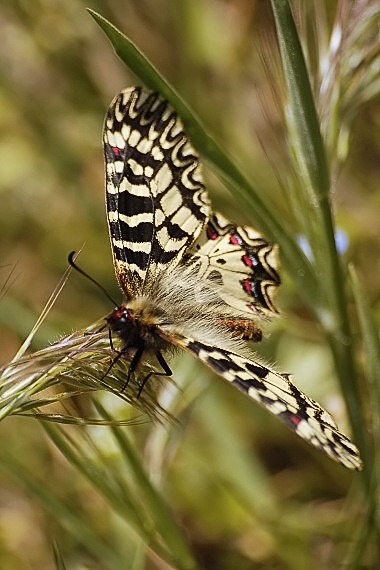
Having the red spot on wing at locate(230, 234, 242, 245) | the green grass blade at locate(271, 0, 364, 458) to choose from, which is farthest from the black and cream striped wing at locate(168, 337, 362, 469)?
the red spot on wing at locate(230, 234, 242, 245)

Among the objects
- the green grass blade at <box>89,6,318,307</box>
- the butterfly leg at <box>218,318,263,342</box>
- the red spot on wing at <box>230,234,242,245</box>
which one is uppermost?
the green grass blade at <box>89,6,318,307</box>

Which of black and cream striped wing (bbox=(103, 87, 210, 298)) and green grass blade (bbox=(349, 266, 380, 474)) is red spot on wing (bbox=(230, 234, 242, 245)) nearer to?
black and cream striped wing (bbox=(103, 87, 210, 298))

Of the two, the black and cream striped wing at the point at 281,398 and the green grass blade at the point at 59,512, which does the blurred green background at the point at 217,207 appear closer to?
→ the green grass blade at the point at 59,512

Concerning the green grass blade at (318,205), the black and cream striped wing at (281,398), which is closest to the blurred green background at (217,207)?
the green grass blade at (318,205)

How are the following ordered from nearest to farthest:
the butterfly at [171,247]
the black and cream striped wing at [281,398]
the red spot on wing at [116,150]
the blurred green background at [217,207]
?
the black and cream striped wing at [281,398] → the butterfly at [171,247] → the red spot on wing at [116,150] → the blurred green background at [217,207]

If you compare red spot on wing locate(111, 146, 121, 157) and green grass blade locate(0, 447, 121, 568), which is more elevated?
red spot on wing locate(111, 146, 121, 157)

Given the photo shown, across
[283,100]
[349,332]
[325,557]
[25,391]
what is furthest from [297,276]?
[325,557]

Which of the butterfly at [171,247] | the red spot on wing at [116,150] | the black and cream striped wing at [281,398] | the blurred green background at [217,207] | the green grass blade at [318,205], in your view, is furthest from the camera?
the blurred green background at [217,207]
